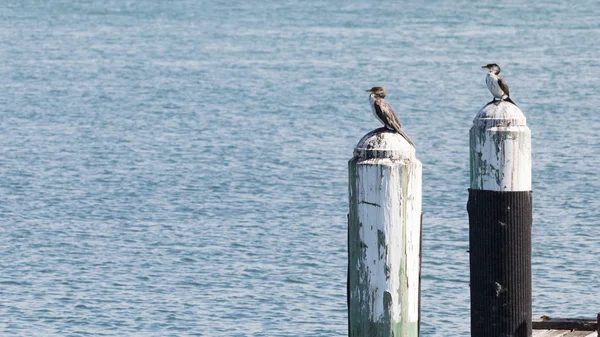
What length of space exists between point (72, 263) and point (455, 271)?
562 cm

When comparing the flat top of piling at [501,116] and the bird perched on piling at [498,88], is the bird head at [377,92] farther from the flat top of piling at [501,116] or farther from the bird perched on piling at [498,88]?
the bird perched on piling at [498,88]

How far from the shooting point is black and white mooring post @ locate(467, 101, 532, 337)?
29.8ft

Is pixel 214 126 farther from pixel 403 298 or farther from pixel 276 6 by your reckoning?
pixel 276 6

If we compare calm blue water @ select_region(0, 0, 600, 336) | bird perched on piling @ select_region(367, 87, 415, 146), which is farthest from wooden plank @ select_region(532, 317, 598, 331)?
calm blue water @ select_region(0, 0, 600, 336)

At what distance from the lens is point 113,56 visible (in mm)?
55156

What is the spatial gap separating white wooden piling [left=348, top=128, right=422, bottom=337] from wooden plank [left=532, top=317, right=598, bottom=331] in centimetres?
352

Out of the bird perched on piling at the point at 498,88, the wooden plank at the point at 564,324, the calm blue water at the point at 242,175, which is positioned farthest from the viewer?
the calm blue water at the point at 242,175

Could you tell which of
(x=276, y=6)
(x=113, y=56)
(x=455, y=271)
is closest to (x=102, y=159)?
(x=455, y=271)

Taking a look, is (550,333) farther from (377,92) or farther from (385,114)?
(385,114)

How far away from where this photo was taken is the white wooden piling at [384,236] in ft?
23.4

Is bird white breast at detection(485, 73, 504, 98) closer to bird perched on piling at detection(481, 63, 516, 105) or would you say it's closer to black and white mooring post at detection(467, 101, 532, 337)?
bird perched on piling at detection(481, 63, 516, 105)

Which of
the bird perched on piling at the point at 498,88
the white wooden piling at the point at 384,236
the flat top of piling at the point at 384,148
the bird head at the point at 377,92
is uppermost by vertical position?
the bird perched on piling at the point at 498,88

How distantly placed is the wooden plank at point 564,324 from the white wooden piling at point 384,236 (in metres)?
3.52

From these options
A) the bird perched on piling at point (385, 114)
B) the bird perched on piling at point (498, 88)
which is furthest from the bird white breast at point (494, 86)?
the bird perched on piling at point (385, 114)
